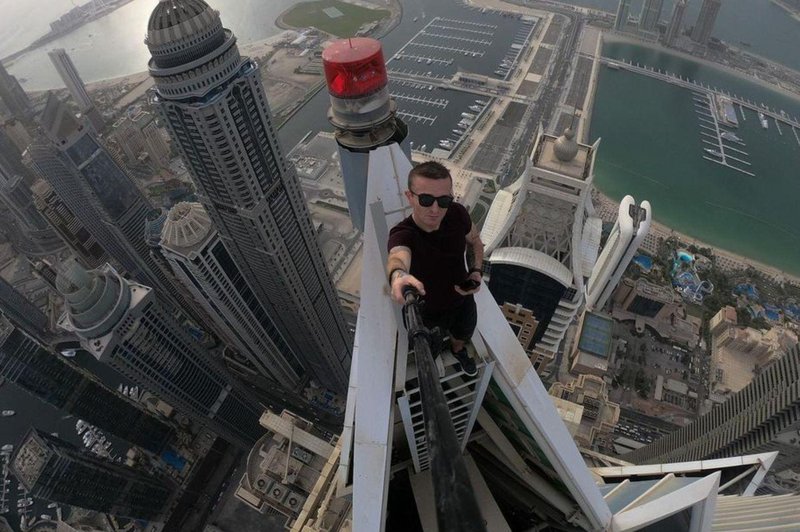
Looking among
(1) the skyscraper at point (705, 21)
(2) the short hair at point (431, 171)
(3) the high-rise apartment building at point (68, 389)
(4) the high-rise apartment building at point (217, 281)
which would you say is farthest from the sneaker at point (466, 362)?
(1) the skyscraper at point (705, 21)

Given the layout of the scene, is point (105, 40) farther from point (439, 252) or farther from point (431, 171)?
point (439, 252)

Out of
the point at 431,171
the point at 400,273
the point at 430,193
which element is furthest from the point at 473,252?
the point at 400,273

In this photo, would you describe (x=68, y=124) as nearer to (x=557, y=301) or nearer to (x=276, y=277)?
(x=276, y=277)

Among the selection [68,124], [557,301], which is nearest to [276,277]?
[557,301]

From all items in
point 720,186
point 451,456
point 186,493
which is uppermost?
point 451,456

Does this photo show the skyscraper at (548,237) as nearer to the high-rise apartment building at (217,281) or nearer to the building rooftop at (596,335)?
the building rooftop at (596,335)

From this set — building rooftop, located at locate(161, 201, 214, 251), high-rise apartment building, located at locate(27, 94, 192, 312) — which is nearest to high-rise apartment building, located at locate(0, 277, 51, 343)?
high-rise apartment building, located at locate(27, 94, 192, 312)
